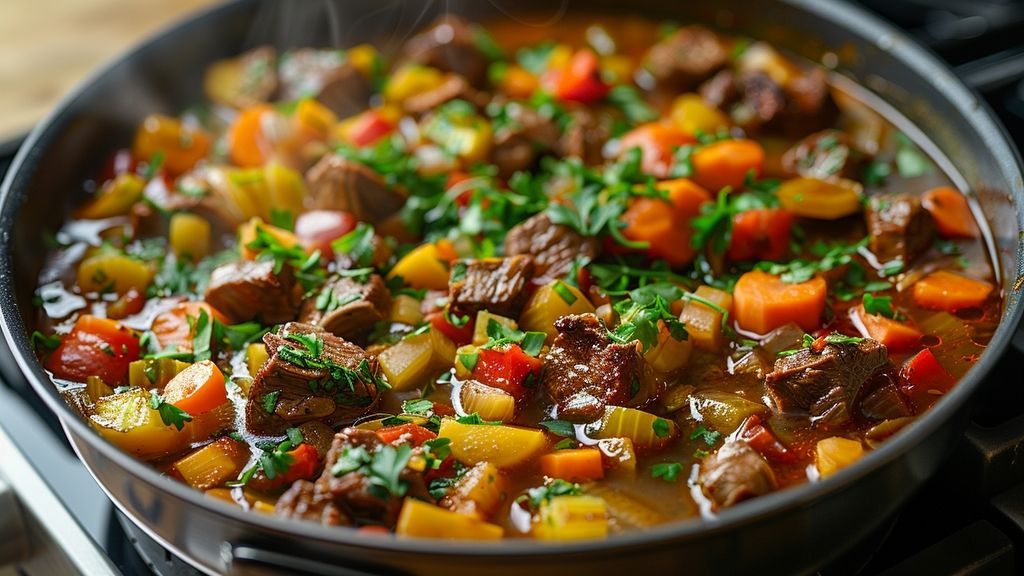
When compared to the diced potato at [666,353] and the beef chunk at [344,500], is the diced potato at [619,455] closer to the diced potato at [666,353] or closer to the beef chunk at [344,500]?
the diced potato at [666,353]

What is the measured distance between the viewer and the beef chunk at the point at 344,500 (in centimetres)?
220

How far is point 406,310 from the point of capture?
2.97m

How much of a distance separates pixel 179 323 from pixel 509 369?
0.99 metres

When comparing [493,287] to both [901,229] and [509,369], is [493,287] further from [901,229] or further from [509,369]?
[901,229]

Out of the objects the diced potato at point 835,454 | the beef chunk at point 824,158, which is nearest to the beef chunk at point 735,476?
the diced potato at point 835,454

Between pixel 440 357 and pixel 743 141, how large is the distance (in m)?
1.42

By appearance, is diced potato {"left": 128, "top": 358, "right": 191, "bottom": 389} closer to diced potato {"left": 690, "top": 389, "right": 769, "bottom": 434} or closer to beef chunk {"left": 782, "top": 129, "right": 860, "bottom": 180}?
diced potato {"left": 690, "top": 389, "right": 769, "bottom": 434}

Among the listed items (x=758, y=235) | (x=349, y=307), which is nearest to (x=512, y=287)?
(x=349, y=307)

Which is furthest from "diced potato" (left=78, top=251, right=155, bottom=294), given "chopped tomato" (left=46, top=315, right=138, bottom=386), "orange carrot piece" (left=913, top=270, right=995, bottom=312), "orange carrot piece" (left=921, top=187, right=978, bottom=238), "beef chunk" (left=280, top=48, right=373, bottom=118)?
"orange carrot piece" (left=921, top=187, right=978, bottom=238)

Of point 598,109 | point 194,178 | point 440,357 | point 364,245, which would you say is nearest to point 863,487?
point 440,357

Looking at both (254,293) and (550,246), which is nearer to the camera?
(254,293)

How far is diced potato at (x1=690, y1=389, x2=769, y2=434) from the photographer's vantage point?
2578mm

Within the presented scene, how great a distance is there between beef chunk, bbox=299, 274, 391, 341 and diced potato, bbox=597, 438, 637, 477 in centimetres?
77

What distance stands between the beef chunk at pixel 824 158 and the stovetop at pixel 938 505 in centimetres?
86
